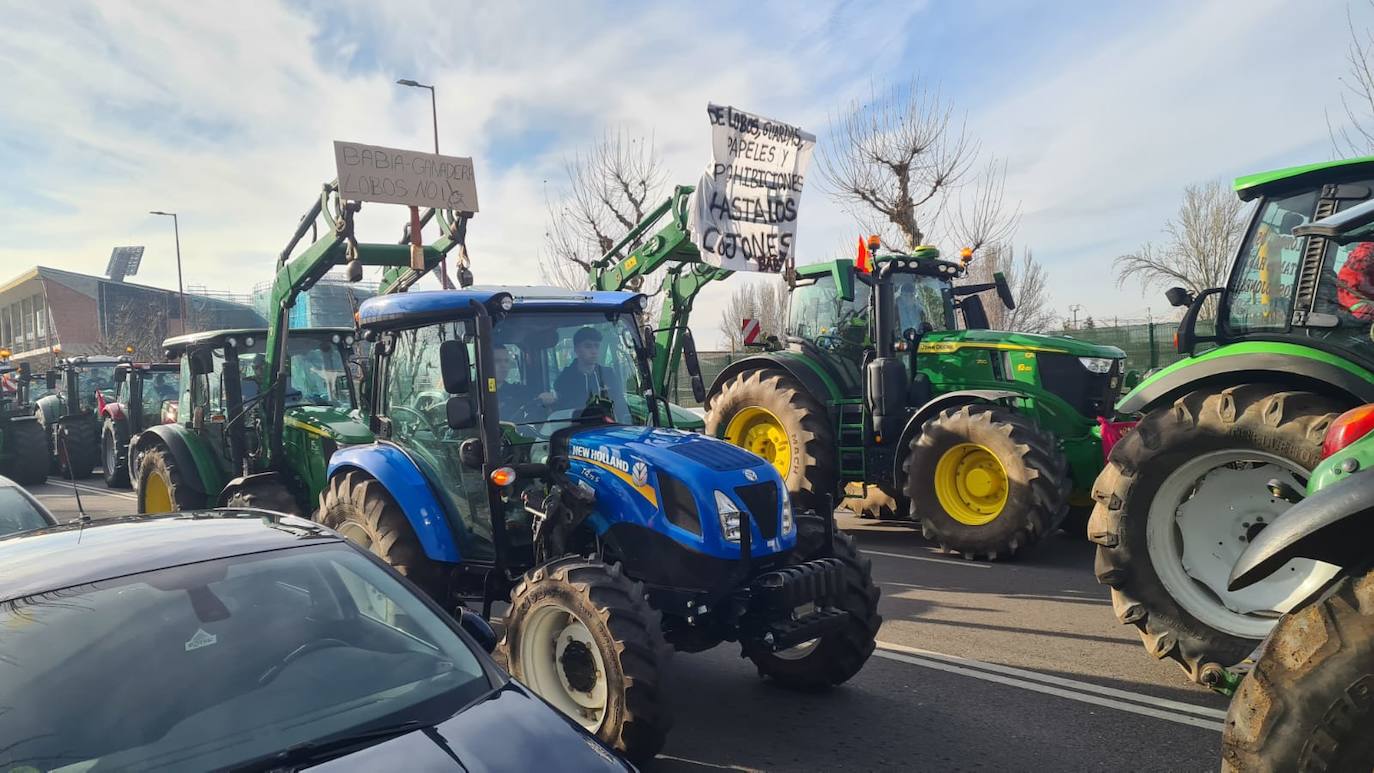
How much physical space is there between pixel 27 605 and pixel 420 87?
52.5 ft

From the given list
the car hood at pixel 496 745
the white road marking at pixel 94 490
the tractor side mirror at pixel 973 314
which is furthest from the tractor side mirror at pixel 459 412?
the white road marking at pixel 94 490

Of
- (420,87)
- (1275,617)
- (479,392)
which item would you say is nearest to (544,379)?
(479,392)

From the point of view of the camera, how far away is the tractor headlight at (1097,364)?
8.23 m

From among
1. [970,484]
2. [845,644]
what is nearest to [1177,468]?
[845,644]

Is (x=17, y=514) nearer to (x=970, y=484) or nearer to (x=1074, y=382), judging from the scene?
(x=970, y=484)

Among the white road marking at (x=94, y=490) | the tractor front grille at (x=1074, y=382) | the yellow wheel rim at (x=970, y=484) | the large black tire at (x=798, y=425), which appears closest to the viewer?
the yellow wheel rim at (x=970, y=484)

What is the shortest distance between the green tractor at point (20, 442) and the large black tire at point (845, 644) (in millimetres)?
16997

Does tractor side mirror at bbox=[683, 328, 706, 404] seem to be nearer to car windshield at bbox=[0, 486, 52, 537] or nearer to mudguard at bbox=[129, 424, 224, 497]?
car windshield at bbox=[0, 486, 52, 537]

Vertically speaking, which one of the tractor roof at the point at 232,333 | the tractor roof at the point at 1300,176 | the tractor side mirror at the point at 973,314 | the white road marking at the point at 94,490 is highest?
the tractor roof at the point at 1300,176

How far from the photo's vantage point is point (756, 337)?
32.7 feet

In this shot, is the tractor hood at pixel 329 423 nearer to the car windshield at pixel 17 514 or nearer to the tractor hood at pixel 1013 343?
the car windshield at pixel 17 514

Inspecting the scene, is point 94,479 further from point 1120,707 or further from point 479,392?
point 1120,707

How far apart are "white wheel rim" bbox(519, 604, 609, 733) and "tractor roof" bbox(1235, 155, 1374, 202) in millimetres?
4354

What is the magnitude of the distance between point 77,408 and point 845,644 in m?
18.1
